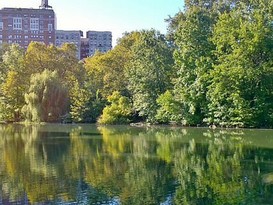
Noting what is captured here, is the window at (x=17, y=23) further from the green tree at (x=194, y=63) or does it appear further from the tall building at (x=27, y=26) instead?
the green tree at (x=194, y=63)

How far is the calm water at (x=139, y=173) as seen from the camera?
50.4 feet

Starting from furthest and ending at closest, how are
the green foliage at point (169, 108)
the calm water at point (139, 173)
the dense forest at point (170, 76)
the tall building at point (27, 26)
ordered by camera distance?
the tall building at point (27, 26) → the green foliage at point (169, 108) → the dense forest at point (170, 76) → the calm water at point (139, 173)

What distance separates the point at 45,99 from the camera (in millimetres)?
61875

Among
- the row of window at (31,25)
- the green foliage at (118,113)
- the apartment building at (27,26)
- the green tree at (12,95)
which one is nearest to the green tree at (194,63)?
the green foliage at (118,113)

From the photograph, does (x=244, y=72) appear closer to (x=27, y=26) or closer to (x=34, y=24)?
(x=34, y=24)

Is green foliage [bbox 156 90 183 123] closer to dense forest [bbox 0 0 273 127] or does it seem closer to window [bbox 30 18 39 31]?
dense forest [bbox 0 0 273 127]

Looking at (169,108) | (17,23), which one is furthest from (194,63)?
(17,23)

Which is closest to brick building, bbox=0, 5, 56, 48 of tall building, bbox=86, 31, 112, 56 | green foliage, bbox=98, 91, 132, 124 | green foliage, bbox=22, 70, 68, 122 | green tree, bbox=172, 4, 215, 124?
tall building, bbox=86, 31, 112, 56

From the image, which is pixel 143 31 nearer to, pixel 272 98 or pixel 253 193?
pixel 272 98

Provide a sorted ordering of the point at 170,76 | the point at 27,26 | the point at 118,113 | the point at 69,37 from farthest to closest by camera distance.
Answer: the point at 69,37 → the point at 27,26 → the point at 118,113 → the point at 170,76

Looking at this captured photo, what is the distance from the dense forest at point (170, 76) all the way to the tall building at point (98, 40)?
77.3 metres

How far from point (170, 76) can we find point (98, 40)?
333 ft

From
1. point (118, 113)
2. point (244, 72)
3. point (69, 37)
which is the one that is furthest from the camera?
point (69, 37)

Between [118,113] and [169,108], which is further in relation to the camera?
[118,113]
